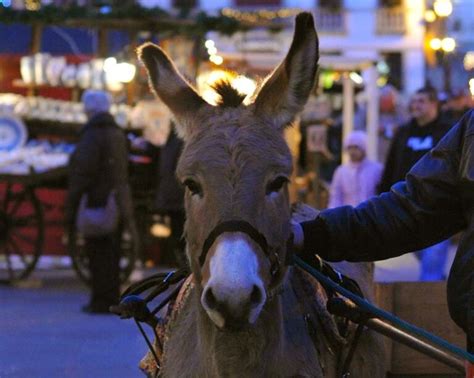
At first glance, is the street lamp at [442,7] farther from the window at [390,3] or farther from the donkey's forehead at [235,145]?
the donkey's forehead at [235,145]

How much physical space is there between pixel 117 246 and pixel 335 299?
26.8ft

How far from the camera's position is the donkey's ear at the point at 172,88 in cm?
452

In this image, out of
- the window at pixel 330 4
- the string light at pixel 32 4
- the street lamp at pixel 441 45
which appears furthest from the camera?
the window at pixel 330 4

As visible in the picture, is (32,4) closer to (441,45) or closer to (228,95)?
(228,95)

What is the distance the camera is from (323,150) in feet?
66.7


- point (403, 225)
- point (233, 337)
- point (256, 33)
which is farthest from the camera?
point (256, 33)

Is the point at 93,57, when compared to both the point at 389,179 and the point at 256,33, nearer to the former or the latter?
the point at 256,33

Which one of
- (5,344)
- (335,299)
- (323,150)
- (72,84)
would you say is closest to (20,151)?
(72,84)

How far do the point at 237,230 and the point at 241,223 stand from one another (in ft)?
0.11

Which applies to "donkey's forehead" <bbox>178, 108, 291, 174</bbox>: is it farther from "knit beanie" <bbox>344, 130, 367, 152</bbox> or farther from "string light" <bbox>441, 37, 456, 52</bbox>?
"string light" <bbox>441, 37, 456, 52</bbox>

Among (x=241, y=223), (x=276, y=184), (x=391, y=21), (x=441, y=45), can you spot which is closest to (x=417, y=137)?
(x=276, y=184)

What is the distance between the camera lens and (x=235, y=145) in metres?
4.20

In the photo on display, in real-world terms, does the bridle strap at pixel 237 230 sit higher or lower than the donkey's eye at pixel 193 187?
lower

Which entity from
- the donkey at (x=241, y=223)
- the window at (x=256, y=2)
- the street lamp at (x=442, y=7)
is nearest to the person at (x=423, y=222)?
the donkey at (x=241, y=223)
